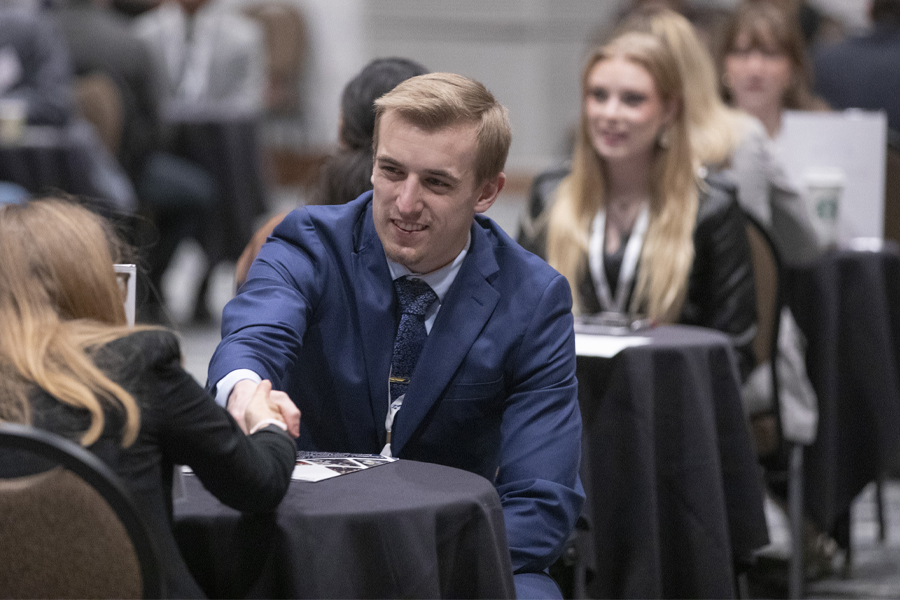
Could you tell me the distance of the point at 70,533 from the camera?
4.77ft

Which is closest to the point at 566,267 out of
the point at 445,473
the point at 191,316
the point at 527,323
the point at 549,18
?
the point at 527,323

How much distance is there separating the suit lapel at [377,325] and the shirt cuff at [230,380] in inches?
11.0

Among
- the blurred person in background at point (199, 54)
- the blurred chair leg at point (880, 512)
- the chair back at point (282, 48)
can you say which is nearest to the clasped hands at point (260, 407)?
the blurred chair leg at point (880, 512)

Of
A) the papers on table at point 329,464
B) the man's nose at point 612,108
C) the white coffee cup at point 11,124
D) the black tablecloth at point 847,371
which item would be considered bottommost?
Result: the black tablecloth at point 847,371

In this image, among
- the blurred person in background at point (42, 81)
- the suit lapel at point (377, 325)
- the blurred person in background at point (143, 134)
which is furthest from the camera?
the blurred person in background at point (143, 134)

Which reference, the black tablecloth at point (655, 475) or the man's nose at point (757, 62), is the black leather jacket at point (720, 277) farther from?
the man's nose at point (757, 62)

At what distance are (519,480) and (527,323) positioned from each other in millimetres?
275

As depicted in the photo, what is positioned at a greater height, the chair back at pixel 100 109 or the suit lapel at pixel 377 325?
the chair back at pixel 100 109

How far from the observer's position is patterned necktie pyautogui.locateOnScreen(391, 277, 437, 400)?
6.97 feet

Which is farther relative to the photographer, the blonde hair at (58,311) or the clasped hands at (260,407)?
the clasped hands at (260,407)

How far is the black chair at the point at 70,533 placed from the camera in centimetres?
144

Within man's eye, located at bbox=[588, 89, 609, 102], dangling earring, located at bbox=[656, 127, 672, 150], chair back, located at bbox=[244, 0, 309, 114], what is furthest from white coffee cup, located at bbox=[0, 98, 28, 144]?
chair back, located at bbox=[244, 0, 309, 114]

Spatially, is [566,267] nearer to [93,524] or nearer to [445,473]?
[445,473]

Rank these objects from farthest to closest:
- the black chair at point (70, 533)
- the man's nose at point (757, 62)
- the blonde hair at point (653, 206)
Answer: the man's nose at point (757, 62) → the blonde hair at point (653, 206) → the black chair at point (70, 533)
